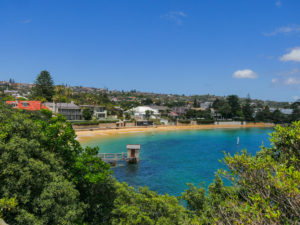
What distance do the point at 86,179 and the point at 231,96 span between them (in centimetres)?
13759

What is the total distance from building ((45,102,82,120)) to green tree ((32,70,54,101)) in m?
15.1

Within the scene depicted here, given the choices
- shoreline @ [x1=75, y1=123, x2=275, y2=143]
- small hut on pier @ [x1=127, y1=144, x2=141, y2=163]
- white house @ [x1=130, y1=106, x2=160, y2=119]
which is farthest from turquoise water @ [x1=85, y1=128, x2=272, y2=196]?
white house @ [x1=130, y1=106, x2=160, y2=119]

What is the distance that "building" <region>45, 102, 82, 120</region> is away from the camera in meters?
80.3

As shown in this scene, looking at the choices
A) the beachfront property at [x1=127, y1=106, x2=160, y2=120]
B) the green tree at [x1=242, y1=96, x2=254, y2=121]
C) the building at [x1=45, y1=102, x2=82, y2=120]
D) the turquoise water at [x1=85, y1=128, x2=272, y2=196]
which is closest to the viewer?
the turquoise water at [x1=85, y1=128, x2=272, y2=196]

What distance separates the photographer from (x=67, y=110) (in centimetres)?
8325

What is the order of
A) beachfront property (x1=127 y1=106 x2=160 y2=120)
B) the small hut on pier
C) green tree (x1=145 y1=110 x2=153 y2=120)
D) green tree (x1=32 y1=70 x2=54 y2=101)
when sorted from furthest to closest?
beachfront property (x1=127 y1=106 x2=160 y2=120) → green tree (x1=145 y1=110 x2=153 y2=120) → green tree (x1=32 y1=70 x2=54 y2=101) → the small hut on pier

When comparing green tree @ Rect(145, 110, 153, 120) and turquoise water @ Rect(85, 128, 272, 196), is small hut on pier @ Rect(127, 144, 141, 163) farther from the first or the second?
green tree @ Rect(145, 110, 153, 120)

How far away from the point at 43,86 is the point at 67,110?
79.3ft

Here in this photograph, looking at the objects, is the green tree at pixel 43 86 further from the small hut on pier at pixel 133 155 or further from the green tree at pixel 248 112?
the green tree at pixel 248 112

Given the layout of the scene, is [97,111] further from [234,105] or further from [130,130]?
[234,105]

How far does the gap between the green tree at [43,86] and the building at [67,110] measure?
49.7ft

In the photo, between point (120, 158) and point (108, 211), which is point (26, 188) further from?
point (120, 158)

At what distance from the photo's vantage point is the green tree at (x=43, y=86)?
95988mm

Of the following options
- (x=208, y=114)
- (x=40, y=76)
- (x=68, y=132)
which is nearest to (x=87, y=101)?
(x=40, y=76)
